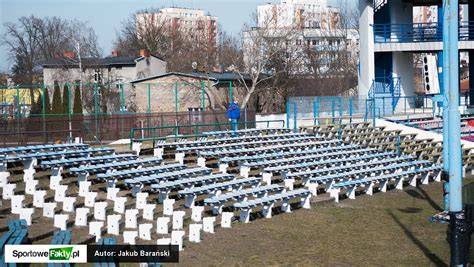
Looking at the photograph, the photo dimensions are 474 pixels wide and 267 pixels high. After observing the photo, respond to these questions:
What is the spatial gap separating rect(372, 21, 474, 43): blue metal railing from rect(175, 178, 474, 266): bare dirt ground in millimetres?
18851

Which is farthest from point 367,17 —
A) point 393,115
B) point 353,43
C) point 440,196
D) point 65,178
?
point 353,43

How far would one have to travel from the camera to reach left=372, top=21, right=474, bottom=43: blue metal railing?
3656 cm

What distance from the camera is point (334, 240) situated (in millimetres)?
14695

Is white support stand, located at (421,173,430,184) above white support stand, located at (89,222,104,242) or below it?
below

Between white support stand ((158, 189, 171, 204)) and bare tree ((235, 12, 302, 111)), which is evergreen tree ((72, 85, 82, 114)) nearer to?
bare tree ((235, 12, 302, 111))

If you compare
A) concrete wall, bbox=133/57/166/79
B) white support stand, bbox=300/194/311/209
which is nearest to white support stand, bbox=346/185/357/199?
white support stand, bbox=300/194/311/209

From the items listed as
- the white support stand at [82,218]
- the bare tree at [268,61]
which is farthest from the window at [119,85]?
the white support stand at [82,218]

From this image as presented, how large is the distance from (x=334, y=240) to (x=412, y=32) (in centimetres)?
2438

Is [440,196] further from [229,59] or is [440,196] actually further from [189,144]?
[229,59]

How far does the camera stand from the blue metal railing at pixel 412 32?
36.6 m

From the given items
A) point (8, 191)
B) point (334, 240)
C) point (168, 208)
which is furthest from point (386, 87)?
point (8, 191)

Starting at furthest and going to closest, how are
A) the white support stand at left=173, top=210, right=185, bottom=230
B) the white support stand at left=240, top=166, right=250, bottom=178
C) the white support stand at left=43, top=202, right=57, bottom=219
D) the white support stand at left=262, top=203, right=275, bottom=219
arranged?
the white support stand at left=240, top=166, right=250, bottom=178 → the white support stand at left=262, top=203, right=275, bottom=219 → the white support stand at left=43, top=202, right=57, bottom=219 → the white support stand at left=173, top=210, right=185, bottom=230

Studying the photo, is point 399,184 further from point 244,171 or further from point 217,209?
point 217,209

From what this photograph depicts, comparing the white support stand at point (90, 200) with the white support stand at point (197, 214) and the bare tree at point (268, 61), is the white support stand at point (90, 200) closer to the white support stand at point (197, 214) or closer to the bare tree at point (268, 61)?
the white support stand at point (197, 214)
